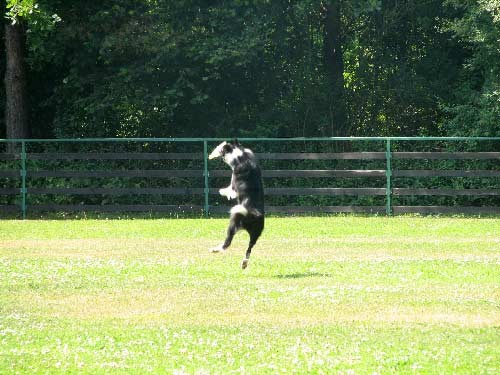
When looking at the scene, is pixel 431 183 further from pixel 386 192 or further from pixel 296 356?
pixel 296 356

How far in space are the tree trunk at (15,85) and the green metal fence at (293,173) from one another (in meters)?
1.78

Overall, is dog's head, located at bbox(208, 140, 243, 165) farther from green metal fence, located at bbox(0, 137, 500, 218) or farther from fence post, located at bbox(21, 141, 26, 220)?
fence post, located at bbox(21, 141, 26, 220)

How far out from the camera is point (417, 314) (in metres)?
11.2

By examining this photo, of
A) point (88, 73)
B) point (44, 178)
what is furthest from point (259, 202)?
point (88, 73)

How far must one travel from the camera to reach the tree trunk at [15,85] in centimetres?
2930

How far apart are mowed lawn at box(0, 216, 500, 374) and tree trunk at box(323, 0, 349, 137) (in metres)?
10.7

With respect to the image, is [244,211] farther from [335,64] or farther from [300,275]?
[335,64]

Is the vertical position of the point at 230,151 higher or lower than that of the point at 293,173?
higher

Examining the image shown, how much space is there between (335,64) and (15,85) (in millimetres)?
9461

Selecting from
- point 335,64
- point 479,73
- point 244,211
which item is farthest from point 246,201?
point 335,64

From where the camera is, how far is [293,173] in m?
26.3

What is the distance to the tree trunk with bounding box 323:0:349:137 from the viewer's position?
31.2m

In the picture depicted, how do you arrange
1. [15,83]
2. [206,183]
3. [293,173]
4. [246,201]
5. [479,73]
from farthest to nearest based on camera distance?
1. [479,73]
2. [15,83]
3. [206,183]
4. [293,173]
5. [246,201]

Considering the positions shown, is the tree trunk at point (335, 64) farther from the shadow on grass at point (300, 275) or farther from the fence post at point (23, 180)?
the shadow on grass at point (300, 275)
